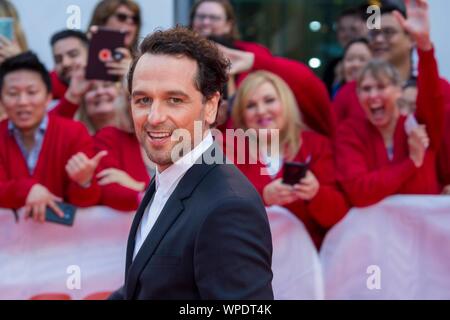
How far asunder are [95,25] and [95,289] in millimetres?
1493

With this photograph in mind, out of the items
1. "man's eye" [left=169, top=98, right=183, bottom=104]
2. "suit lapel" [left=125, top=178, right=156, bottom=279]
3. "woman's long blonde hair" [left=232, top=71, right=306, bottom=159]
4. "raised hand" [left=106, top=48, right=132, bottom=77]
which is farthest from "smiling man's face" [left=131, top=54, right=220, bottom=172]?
"raised hand" [left=106, top=48, right=132, bottom=77]

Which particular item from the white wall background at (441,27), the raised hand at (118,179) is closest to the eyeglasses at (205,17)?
the raised hand at (118,179)

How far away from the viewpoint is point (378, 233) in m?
4.24

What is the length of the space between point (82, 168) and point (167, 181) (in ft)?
7.35

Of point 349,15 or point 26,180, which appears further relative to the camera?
point 349,15

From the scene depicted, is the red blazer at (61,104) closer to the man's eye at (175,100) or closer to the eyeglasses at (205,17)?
the eyeglasses at (205,17)

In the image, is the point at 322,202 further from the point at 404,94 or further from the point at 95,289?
the point at 95,289

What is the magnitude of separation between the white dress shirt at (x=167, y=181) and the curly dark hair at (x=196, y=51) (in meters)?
0.13

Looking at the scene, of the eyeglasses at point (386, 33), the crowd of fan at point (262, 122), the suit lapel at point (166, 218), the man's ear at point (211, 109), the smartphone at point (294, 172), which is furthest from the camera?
the eyeglasses at point (386, 33)

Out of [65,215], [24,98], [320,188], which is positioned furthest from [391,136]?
[24,98]

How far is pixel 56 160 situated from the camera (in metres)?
4.32

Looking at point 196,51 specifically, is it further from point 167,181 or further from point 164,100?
point 167,181

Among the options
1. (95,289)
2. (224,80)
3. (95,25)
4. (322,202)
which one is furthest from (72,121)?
(224,80)

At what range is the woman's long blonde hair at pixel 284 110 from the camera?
172 inches
